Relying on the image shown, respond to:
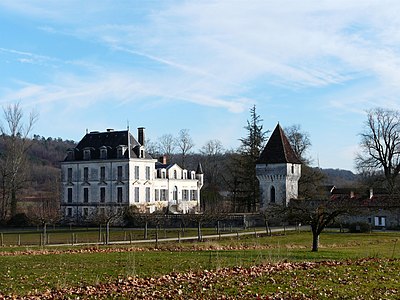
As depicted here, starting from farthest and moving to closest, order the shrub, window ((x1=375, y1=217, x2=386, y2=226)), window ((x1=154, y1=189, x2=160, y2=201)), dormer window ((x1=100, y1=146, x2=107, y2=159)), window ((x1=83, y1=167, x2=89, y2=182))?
window ((x1=154, y1=189, x2=160, y2=201)) → window ((x1=83, y1=167, x2=89, y2=182)) → dormer window ((x1=100, y1=146, x2=107, y2=159)) → window ((x1=375, y1=217, x2=386, y2=226)) → the shrub

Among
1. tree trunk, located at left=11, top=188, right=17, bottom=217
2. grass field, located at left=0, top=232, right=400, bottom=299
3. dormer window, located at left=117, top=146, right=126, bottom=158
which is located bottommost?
grass field, located at left=0, top=232, right=400, bottom=299

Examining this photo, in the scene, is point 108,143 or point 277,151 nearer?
point 277,151

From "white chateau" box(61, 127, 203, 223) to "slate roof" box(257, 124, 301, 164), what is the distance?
43.6 ft

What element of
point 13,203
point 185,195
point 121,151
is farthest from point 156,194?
point 13,203

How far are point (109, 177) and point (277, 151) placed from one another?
19.2m

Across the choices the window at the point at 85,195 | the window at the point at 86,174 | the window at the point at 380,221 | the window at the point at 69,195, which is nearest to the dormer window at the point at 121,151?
the window at the point at 86,174

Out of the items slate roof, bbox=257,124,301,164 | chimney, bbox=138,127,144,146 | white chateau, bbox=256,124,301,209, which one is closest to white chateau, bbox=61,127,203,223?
chimney, bbox=138,127,144,146

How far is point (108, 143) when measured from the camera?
2616 inches

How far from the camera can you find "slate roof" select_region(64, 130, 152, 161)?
65188 millimetres

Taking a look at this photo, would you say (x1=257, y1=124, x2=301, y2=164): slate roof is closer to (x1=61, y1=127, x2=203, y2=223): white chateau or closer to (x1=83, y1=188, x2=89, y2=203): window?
(x1=61, y1=127, x2=203, y2=223): white chateau

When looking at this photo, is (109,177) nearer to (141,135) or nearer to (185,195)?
(141,135)

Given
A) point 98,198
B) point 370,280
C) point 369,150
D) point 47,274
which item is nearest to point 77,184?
point 98,198

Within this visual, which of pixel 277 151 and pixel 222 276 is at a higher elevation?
pixel 277 151

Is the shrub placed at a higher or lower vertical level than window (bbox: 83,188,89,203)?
lower
